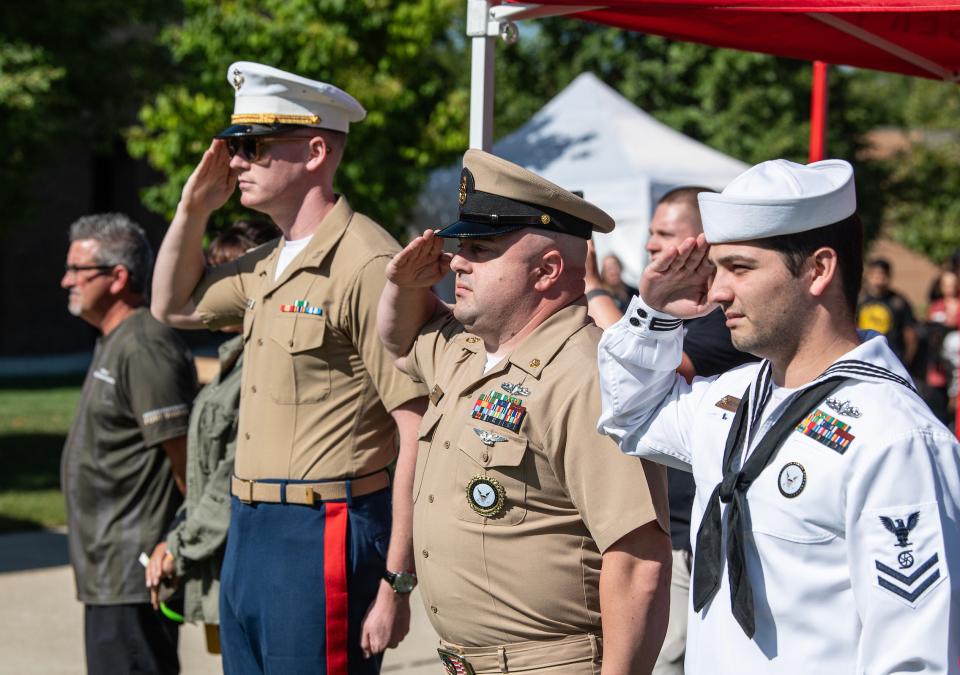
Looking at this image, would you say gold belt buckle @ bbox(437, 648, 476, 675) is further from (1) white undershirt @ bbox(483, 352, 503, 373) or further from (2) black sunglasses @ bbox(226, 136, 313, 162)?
(2) black sunglasses @ bbox(226, 136, 313, 162)

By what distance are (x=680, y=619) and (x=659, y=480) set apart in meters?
1.45

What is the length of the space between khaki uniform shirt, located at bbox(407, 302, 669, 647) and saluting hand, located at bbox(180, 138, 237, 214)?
137cm

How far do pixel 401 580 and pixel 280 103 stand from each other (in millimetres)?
1424

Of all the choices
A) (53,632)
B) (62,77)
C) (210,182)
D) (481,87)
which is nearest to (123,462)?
(210,182)

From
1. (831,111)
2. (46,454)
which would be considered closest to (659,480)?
(46,454)

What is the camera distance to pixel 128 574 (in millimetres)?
4344

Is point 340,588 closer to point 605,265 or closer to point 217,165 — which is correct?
point 217,165

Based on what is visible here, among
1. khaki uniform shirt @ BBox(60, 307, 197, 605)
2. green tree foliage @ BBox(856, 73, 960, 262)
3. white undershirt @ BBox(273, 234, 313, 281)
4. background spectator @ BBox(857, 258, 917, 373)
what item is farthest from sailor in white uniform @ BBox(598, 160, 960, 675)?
green tree foliage @ BBox(856, 73, 960, 262)

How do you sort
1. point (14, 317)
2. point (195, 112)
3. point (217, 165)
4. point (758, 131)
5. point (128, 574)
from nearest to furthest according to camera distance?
point (217, 165), point (128, 574), point (195, 112), point (758, 131), point (14, 317)

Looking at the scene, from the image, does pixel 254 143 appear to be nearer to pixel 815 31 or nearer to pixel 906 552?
pixel 815 31

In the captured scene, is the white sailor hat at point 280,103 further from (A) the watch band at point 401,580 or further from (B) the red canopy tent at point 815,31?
(A) the watch band at point 401,580

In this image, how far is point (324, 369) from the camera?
345 centimetres

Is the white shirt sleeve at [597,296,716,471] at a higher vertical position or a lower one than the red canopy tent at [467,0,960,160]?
lower

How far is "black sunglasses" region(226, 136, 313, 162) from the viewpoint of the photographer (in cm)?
356
